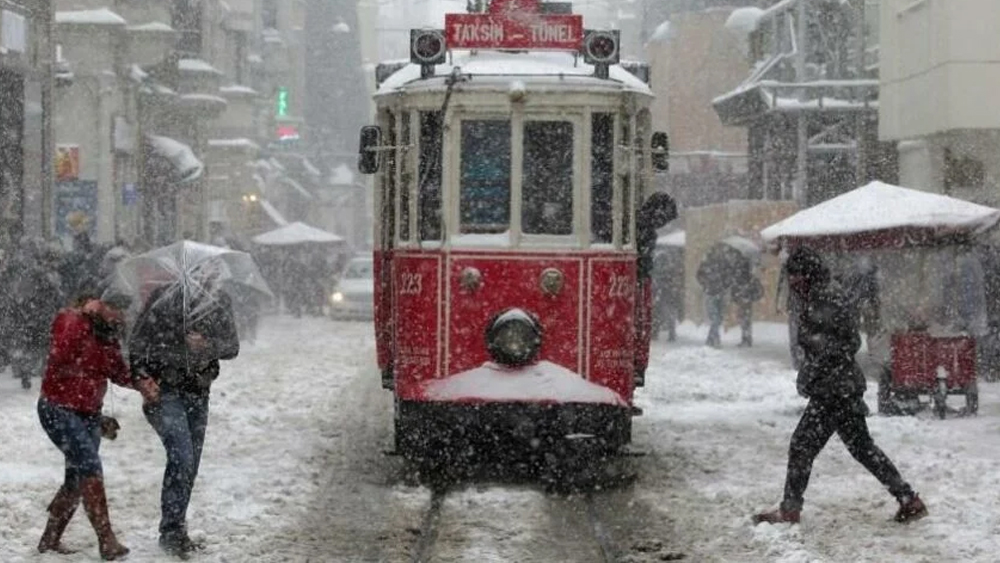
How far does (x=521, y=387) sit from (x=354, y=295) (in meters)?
30.0

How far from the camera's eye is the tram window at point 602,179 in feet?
45.8

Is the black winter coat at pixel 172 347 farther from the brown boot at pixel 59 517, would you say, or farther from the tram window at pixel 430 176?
the tram window at pixel 430 176

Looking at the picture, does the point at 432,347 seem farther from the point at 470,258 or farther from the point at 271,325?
the point at 271,325

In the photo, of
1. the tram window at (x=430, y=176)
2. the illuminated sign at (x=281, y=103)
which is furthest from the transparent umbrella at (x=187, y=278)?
the illuminated sign at (x=281, y=103)

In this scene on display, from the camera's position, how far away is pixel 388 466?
49.7ft

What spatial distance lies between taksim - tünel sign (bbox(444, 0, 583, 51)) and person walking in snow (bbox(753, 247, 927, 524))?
313 cm

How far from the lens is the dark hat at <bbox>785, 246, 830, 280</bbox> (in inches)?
463

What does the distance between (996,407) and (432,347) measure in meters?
8.48

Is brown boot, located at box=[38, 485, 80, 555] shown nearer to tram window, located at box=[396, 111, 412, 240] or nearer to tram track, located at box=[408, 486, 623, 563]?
tram track, located at box=[408, 486, 623, 563]

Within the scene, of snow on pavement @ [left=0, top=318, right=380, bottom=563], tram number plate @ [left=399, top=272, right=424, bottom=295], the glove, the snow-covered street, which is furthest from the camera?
tram number plate @ [left=399, top=272, right=424, bottom=295]


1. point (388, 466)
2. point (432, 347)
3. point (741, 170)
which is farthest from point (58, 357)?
point (741, 170)

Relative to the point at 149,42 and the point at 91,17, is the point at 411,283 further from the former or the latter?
the point at 149,42

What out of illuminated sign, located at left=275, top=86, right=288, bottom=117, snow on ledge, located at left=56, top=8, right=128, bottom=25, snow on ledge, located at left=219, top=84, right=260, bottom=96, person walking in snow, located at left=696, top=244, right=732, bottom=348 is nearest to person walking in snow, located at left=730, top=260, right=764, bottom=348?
person walking in snow, located at left=696, top=244, right=732, bottom=348

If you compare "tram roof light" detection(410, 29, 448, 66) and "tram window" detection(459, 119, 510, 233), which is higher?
"tram roof light" detection(410, 29, 448, 66)
